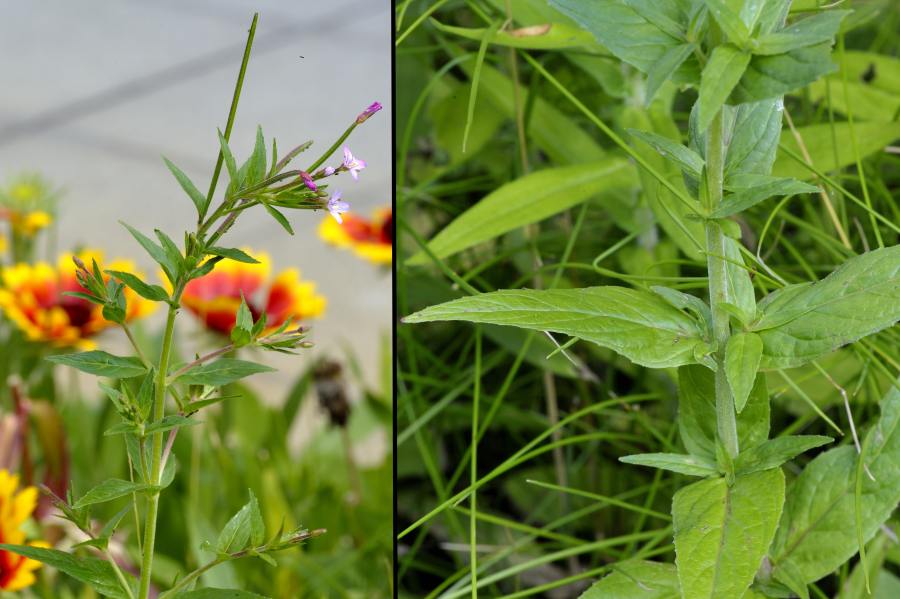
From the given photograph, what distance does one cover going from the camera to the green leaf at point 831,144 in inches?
20.4

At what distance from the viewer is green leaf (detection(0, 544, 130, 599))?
269mm

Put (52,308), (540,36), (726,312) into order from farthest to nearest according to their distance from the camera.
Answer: (52,308) → (540,36) → (726,312)

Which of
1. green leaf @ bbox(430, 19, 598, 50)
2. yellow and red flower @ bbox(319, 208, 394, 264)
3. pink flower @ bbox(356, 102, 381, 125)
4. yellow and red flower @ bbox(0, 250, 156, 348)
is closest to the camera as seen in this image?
pink flower @ bbox(356, 102, 381, 125)

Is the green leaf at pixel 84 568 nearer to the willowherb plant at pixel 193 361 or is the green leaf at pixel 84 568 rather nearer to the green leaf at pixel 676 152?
the willowherb plant at pixel 193 361

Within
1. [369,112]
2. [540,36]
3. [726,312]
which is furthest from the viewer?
[540,36]

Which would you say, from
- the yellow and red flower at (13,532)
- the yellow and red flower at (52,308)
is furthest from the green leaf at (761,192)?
the yellow and red flower at (52,308)

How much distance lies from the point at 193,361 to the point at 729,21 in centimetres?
16

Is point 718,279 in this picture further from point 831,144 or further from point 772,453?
point 831,144

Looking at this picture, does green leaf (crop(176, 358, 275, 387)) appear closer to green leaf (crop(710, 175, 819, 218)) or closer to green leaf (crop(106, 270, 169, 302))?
green leaf (crop(106, 270, 169, 302))

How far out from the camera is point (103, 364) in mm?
269

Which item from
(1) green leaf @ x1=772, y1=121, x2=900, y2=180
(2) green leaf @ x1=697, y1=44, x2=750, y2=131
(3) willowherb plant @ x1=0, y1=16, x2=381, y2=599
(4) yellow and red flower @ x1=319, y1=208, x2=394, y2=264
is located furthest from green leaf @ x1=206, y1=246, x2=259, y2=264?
(4) yellow and red flower @ x1=319, y1=208, x2=394, y2=264

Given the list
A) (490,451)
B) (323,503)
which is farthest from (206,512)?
(490,451)

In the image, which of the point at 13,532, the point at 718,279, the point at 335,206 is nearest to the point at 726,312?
the point at 718,279

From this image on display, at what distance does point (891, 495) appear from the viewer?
38 cm
